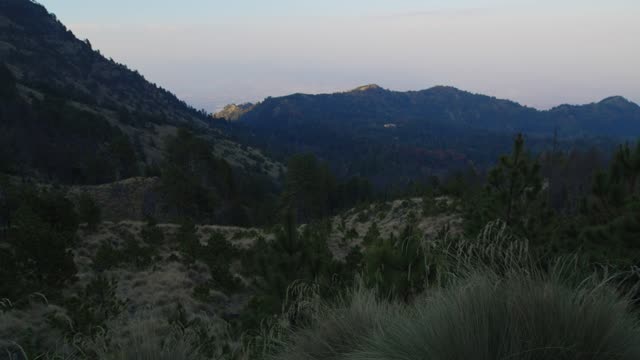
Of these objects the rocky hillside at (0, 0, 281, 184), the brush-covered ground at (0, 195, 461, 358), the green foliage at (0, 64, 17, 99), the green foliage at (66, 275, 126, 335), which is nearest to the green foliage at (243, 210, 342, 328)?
the brush-covered ground at (0, 195, 461, 358)

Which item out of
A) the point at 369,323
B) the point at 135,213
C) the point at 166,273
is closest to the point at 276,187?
the point at 135,213

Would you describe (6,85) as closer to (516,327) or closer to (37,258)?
(37,258)

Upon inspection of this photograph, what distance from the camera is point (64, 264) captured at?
1187cm

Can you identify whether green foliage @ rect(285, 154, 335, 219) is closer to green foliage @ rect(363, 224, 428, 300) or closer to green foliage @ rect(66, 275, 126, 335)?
green foliage @ rect(66, 275, 126, 335)

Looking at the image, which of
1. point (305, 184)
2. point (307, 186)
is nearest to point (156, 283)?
point (305, 184)

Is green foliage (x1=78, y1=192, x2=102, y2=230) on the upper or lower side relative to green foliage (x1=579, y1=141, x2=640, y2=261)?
lower

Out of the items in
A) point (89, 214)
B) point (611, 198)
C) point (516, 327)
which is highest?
point (516, 327)

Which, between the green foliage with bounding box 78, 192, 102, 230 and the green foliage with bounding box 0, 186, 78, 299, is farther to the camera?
the green foliage with bounding box 78, 192, 102, 230

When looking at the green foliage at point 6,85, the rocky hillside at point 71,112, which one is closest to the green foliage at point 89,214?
the rocky hillside at point 71,112

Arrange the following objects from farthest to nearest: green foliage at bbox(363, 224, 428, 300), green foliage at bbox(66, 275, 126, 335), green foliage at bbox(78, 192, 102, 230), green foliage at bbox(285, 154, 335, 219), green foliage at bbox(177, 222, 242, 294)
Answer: green foliage at bbox(285, 154, 335, 219) → green foliage at bbox(78, 192, 102, 230) → green foliage at bbox(177, 222, 242, 294) → green foliage at bbox(66, 275, 126, 335) → green foliage at bbox(363, 224, 428, 300)

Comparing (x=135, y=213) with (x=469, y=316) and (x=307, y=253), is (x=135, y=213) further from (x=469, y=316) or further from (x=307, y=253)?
(x=469, y=316)

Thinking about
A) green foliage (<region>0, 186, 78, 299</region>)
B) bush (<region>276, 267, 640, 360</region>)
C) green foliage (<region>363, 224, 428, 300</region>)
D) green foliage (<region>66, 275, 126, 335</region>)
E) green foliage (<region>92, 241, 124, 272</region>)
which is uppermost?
bush (<region>276, 267, 640, 360</region>)

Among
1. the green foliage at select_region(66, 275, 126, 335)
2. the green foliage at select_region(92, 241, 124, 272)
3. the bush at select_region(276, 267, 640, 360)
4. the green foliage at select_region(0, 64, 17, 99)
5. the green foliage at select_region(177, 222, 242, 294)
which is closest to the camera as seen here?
the bush at select_region(276, 267, 640, 360)

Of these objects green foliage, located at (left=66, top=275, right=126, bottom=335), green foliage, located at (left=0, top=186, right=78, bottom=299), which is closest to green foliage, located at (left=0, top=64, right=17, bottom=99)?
green foliage, located at (left=0, top=186, right=78, bottom=299)
